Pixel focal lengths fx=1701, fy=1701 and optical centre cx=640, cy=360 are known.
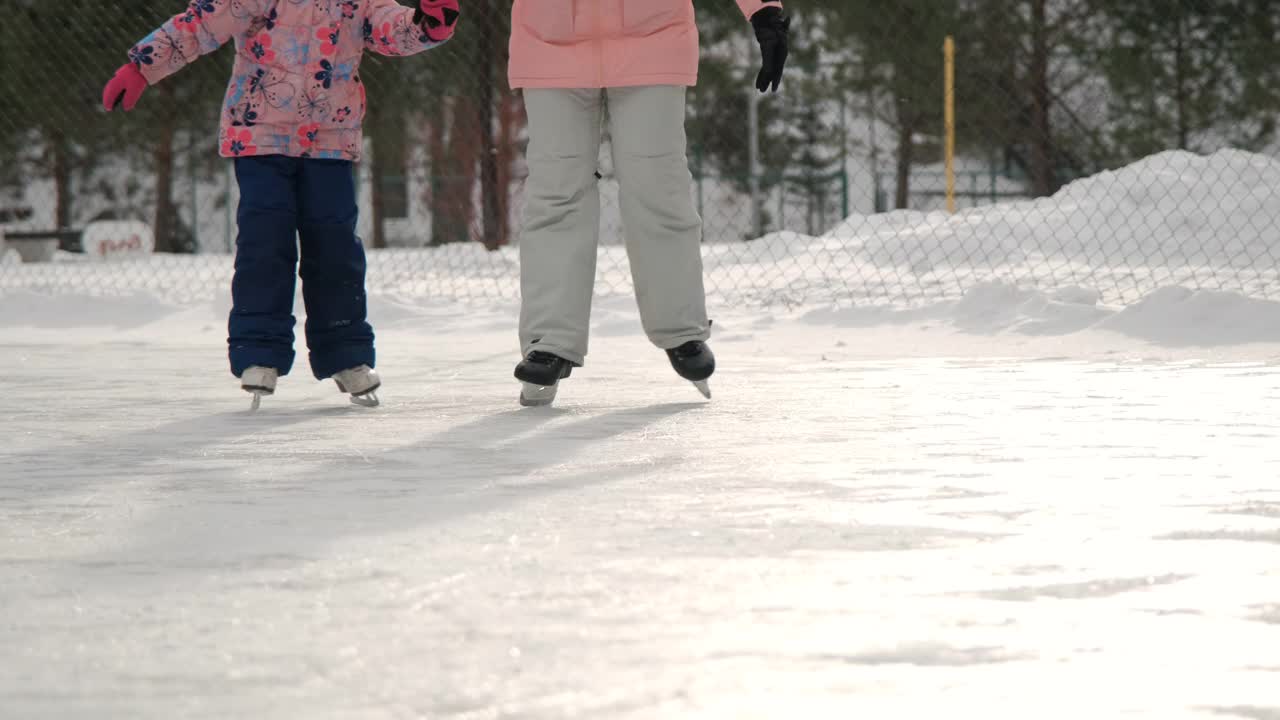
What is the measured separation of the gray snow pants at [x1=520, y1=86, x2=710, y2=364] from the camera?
3.89 meters

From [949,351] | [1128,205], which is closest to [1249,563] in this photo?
[949,351]

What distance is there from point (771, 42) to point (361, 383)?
1.23 meters

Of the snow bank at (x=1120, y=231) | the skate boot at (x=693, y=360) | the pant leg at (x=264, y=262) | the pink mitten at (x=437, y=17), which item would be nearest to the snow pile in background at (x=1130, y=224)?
the snow bank at (x=1120, y=231)

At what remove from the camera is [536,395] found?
12.6ft

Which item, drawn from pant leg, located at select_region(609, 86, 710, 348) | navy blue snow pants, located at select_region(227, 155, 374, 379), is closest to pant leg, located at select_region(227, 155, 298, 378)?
navy blue snow pants, located at select_region(227, 155, 374, 379)

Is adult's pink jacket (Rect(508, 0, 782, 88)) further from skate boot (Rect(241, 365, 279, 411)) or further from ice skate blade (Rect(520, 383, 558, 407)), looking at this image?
skate boot (Rect(241, 365, 279, 411))

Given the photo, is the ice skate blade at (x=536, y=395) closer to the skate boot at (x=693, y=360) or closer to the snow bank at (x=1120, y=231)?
the skate boot at (x=693, y=360)

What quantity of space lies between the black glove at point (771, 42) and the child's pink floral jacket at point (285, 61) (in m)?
0.77

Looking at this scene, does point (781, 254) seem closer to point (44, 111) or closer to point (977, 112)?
point (977, 112)

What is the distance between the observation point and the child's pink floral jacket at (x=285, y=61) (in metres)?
3.93

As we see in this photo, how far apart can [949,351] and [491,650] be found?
4027 mm

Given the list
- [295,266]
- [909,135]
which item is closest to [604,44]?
[295,266]

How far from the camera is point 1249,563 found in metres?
1.91

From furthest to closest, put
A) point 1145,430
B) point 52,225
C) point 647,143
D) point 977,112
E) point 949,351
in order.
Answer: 1. point 52,225
2. point 977,112
3. point 949,351
4. point 647,143
5. point 1145,430
